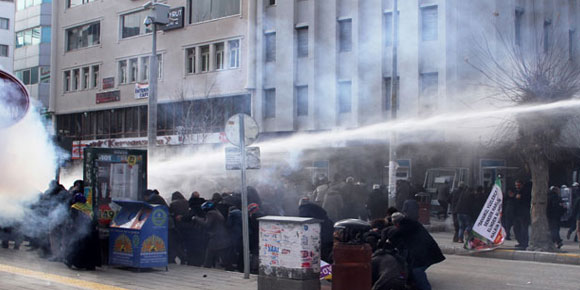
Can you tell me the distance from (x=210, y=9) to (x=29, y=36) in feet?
57.7

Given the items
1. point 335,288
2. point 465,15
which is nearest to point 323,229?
point 335,288

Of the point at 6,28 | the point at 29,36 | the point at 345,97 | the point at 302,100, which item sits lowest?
the point at 345,97

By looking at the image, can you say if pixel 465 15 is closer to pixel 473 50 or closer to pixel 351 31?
pixel 473 50

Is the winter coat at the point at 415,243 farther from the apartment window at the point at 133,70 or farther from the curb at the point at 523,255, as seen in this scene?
the apartment window at the point at 133,70

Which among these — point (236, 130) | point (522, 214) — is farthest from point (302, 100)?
point (236, 130)

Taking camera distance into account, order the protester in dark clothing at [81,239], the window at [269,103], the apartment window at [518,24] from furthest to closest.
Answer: the window at [269,103]
the apartment window at [518,24]
the protester in dark clothing at [81,239]

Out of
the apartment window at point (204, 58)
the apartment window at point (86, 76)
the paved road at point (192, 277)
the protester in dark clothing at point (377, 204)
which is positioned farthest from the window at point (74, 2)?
the paved road at point (192, 277)

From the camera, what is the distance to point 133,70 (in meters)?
32.8

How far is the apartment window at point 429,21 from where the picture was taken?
805 inches

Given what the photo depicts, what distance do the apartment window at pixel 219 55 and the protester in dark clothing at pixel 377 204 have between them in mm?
12719

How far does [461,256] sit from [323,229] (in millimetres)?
5519

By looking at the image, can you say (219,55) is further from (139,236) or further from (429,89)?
(139,236)

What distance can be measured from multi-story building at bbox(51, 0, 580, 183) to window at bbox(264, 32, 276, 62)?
0.05m

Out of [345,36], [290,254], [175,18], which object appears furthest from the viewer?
[175,18]
